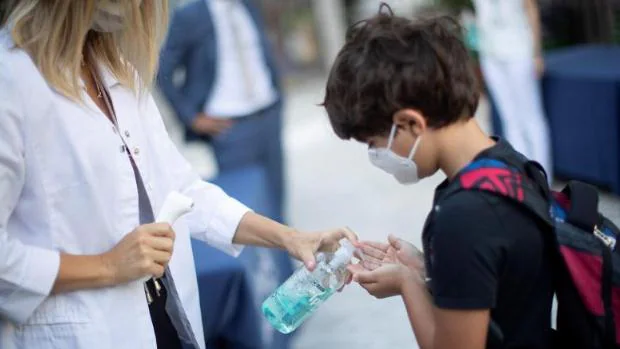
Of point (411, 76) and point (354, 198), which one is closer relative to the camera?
point (411, 76)

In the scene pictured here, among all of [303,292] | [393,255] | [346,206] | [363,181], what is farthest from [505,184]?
[363,181]

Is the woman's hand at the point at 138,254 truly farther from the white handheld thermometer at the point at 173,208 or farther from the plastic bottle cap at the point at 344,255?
the plastic bottle cap at the point at 344,255

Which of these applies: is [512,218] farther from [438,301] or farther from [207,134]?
[207,134]

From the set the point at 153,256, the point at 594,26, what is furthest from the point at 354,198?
the point at 153,256

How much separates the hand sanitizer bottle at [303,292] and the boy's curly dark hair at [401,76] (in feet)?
1.24

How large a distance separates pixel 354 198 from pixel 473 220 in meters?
4.67

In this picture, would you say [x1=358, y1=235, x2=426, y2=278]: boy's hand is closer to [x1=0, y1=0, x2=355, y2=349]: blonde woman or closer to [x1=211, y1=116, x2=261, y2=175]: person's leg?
[x1=0, y1=0, x2=355, y2=349]: blonde woman

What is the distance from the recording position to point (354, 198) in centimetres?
601

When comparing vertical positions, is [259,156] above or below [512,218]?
below

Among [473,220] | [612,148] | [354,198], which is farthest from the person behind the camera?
[354,198]

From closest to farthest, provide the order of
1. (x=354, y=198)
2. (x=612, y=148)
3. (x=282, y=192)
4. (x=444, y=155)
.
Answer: (x=444, y=155) → (x=282, y=192) → (x=612, y=148) → (x=354, y=198)

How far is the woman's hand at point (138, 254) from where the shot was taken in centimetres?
157

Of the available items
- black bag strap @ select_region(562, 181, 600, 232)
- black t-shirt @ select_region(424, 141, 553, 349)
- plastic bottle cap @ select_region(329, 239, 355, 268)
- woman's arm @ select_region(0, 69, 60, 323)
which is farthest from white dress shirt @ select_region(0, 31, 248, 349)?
black bag strap @ select_region(562, 181, 600, 232)

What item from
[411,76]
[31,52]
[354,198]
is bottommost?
[354,198]
